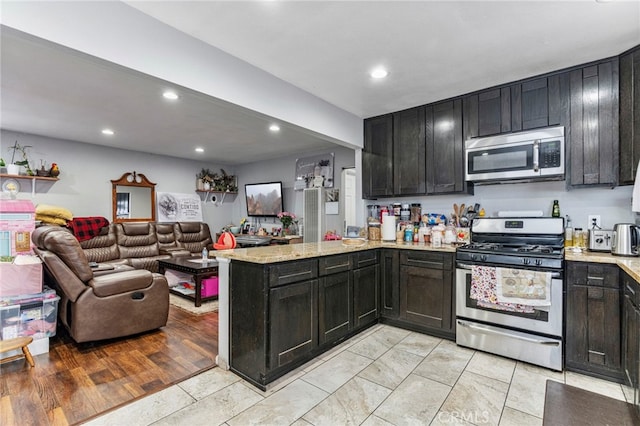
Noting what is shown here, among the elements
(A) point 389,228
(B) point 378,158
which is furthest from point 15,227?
(B) point 378,158

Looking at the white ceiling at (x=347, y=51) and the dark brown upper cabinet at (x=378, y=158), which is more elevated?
the white ceiling at (x=347, y=51)

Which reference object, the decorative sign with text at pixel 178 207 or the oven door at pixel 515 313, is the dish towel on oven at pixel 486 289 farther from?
the decorative sign with text at pixel 178 207

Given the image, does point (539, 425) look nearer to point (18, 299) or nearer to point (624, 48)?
point (624, 48)

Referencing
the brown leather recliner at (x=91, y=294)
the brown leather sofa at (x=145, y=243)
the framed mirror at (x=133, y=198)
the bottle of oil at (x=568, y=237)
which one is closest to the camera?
the brown leather recliner at (x=91, y=294)

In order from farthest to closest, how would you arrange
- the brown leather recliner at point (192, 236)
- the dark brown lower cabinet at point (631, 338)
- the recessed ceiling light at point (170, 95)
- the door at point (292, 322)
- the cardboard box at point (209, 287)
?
1. the brown leather recliner at point (192, 236)
2. the cardboard box at point (209, 287)
3. the recessed ceiling light at point (170, 95)
4. the door at point (292, 322)
5. the dark brown lower cabinet at point (631, 338)

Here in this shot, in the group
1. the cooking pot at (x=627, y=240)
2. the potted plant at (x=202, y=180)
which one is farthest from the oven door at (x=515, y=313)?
the potted plant at (x=202, y=180)

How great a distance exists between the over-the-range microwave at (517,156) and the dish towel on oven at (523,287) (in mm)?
973

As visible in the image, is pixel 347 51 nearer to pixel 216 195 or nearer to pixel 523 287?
pixel 523 287

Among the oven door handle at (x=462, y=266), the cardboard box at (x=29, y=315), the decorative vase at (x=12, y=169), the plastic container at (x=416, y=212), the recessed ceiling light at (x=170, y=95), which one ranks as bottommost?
the cardboard box at (x=29, y=315)

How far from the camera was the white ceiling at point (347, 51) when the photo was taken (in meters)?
1.93

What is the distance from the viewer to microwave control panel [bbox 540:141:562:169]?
9.09 feet

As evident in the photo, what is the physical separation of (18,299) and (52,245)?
52 centimetres

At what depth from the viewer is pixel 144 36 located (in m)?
1.94

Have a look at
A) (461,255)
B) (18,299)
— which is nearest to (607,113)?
(461,255)
